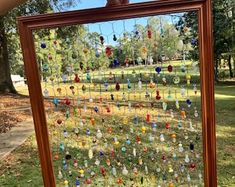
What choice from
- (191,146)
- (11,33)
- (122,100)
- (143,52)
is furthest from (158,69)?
(11,33)

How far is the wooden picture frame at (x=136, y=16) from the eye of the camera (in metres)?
1.03

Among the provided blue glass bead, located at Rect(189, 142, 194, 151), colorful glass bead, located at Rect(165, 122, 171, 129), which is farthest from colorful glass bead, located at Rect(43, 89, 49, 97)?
blue glass bead, located at Rect(189, 142, 194, 151)

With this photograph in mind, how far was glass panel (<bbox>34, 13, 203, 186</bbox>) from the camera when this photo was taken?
1162 mm

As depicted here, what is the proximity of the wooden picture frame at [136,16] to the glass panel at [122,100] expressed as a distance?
0.05m

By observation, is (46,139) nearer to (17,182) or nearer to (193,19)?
(17,182)

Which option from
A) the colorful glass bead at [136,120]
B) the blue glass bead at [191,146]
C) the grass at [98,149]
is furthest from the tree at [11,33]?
the blue glass bead at [191,146]

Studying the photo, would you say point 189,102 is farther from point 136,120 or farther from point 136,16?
point 136,16

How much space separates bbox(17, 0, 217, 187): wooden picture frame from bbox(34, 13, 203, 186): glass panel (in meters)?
0.05

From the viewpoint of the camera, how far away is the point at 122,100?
1.25 m

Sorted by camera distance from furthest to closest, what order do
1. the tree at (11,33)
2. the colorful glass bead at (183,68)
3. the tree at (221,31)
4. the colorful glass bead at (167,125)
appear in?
the tree at (11,33) → the tree at (221,31) → the colorful glass bead at (167,125) → the colorful glass bead at (183,68)

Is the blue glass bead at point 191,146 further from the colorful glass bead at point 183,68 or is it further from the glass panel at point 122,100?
the colorful glass bead at point 183,68

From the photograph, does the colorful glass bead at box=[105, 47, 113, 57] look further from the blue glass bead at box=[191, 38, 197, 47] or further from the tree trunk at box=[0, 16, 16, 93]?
the tree trunk at box=[0, 16, 16, 93]

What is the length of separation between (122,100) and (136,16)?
14.7 inches

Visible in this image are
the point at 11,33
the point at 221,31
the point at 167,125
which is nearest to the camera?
the point at 167,125
